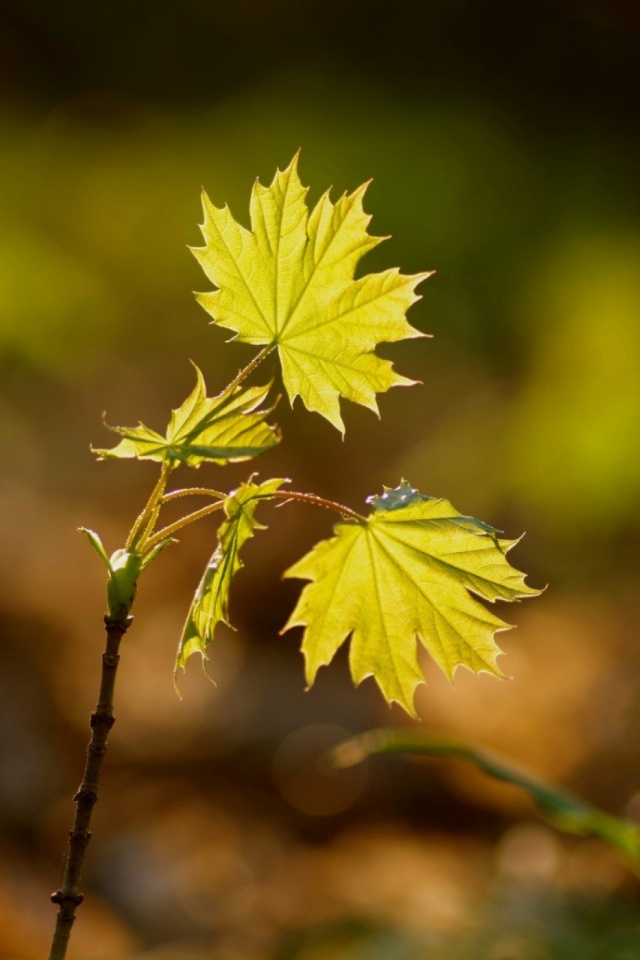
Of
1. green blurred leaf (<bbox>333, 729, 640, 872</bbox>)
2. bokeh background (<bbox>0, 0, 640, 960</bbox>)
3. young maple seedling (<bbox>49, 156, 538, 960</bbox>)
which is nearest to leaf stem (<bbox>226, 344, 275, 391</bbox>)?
young maple seedling (<bbox>49, 156, 538, 960</bbox>)

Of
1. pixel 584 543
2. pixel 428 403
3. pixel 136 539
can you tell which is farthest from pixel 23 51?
pixel 136 539

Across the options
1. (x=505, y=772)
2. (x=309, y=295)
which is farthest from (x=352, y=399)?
(x=505, y=772)

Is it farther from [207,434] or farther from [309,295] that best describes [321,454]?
[207,434]

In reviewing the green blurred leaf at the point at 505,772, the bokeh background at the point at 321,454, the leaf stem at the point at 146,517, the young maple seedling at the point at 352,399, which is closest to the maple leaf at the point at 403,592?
the young maple seedling at the point at 352,399

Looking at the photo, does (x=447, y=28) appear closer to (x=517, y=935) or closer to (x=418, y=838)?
(x=418, y=838)

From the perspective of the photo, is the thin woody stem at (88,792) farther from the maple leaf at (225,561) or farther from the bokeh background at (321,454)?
the bokeh background at (321,454)

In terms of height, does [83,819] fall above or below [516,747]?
below

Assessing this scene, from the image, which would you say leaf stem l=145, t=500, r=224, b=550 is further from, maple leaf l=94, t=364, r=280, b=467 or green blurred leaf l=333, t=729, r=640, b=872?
green blurred leaf l=333, t=729, r=640, b=872
